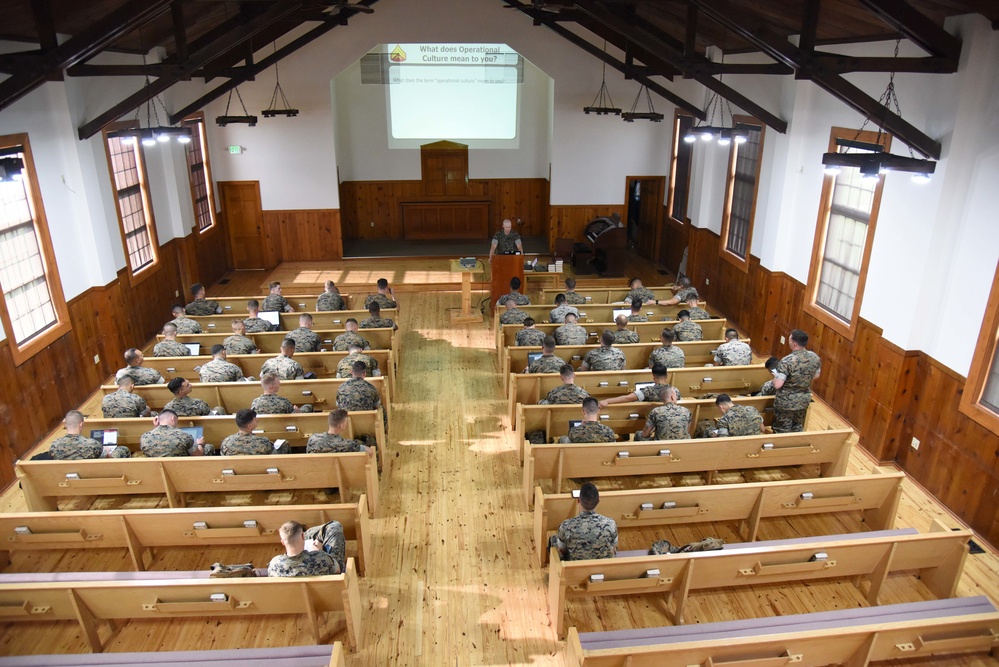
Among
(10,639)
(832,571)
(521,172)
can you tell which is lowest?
(10,639)

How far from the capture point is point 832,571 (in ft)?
16.0

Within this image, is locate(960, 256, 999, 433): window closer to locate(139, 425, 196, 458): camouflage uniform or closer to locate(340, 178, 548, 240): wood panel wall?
locate(139, 425, 196, 458): camouflage uniform

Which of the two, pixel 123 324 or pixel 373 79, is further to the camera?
pixel 373 79

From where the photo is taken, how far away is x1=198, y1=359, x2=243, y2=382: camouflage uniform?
24.0ft

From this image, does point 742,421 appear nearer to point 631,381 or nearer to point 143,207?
point 631,381

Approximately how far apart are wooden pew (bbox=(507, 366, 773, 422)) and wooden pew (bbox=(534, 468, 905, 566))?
6.61ft

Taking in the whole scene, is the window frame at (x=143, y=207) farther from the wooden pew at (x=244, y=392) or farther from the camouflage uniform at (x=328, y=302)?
the wooden pew at (x=244, y=392)

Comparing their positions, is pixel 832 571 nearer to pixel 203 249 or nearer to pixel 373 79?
pixel 203 249

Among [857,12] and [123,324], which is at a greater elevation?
[857,12]

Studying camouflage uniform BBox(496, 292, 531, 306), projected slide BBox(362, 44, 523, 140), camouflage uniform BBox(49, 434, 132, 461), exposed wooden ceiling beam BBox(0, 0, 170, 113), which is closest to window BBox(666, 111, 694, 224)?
projected slide BBox(362, 44, 523, 140)

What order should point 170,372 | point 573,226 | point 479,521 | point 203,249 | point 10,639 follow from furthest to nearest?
point 573,226
point 203,249
point 170,372
point 479,521
point 10,639

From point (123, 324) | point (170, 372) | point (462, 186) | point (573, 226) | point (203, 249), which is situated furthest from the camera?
point (462, 186)

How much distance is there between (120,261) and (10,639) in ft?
19.6

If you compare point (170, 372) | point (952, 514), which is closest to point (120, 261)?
point (170, 372)
